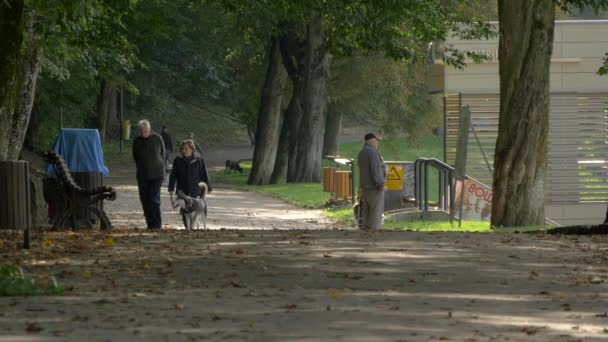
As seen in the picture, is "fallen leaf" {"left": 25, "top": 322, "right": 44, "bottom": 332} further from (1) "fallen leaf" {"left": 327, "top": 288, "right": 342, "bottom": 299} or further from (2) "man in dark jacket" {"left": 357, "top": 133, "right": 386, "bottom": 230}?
(2) "man in dark jacket" {"left": 357, "top": 133, "right": 386, "bottom": 230}

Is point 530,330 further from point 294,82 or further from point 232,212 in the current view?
point 294,82

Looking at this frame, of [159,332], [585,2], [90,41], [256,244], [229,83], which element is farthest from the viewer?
[229,83]

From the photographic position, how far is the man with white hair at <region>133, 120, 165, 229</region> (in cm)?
2151

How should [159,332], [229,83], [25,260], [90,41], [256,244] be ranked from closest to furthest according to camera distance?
[159,332]
[25,260]
[256,244]
[90,41]
[229,83]

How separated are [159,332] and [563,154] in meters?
29.4

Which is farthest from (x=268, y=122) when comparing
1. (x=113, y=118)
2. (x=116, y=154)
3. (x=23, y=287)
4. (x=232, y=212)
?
(x=23, y=287)

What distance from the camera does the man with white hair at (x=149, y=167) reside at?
21509mm

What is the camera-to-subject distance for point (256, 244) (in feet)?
51.4

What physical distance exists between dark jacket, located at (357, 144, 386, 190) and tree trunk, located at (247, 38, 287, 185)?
30.5 m

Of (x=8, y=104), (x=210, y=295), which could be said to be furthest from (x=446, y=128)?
(x=210, y=295)

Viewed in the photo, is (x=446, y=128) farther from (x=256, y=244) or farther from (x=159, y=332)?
(x=159, y=332)

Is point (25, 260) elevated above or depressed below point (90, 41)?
below

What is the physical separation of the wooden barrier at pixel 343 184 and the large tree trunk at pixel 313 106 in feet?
34.4

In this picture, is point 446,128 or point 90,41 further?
point 446,128
